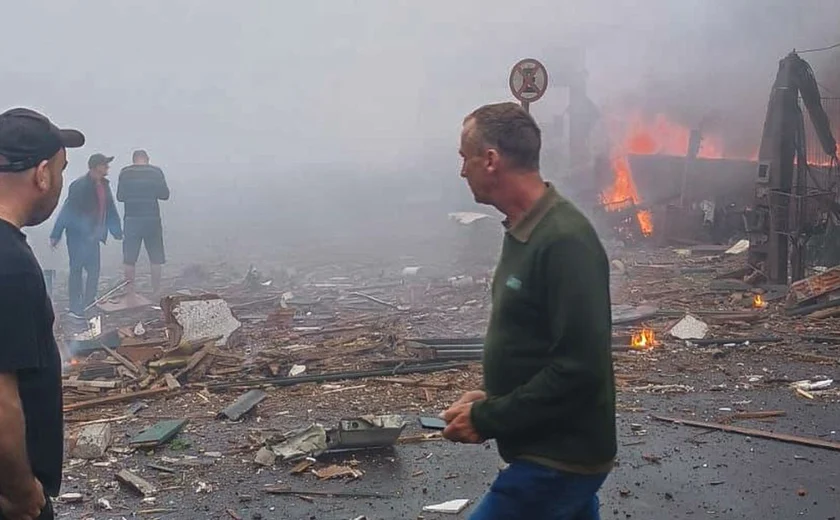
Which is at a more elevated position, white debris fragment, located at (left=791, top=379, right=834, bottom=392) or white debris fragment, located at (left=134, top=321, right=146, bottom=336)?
white debris fragment, located at (left=134, top=321, right=146, bottom=336)

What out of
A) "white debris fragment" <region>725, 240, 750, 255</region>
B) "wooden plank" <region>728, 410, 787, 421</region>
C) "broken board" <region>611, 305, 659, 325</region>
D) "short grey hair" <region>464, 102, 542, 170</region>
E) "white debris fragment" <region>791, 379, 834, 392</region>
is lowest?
"white debris fragment" <region>725, 240, 750, 255</region>

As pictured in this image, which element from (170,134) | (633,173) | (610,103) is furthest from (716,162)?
(170,134)

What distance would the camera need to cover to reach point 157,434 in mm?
5906

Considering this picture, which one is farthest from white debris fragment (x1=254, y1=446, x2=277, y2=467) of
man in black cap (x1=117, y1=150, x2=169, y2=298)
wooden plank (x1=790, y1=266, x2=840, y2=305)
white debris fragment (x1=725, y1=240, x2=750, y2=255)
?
white debris fragment (x1=725, y1=240, x2=750, y2=255)

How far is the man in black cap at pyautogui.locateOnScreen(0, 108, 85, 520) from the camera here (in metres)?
2.25

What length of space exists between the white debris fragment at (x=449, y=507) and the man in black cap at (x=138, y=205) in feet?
26.4

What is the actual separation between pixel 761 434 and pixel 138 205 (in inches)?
358

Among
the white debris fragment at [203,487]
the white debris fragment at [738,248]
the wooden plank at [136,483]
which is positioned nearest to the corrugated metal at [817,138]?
the white debris fragment at [738,248]

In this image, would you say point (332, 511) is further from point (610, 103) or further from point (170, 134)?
point (170, 134)

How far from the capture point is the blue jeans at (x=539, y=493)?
257 centimetres

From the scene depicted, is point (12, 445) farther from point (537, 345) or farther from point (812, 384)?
point (812, 384)

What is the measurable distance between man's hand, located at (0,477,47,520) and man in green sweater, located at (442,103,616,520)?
127 cm

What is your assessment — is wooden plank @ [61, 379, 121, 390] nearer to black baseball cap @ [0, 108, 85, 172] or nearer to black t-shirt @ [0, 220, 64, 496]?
black t-shirt @ [0, 220, 64, 496]

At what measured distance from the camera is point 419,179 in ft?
116
